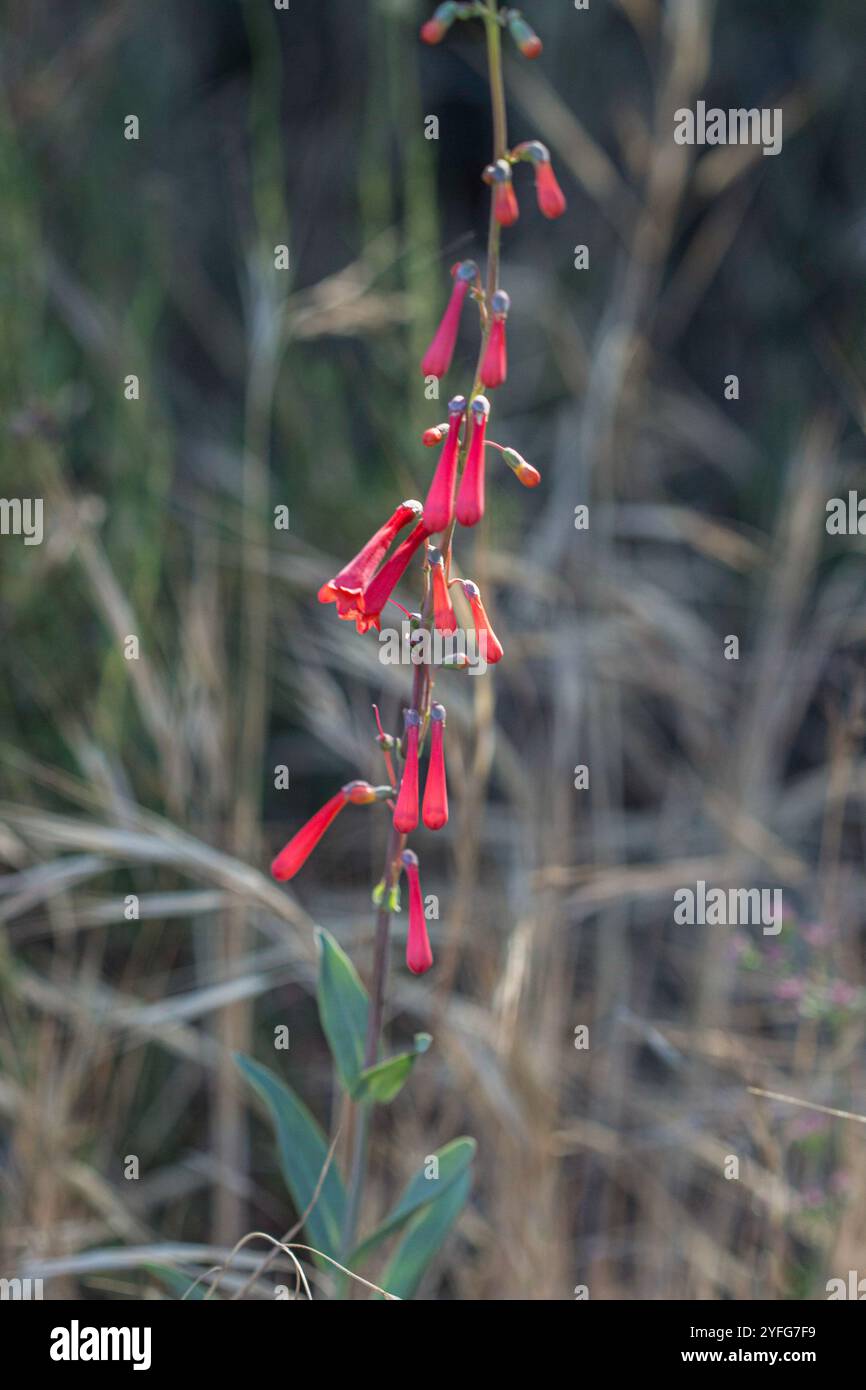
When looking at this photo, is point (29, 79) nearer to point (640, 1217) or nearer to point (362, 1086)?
point (362, 1086)

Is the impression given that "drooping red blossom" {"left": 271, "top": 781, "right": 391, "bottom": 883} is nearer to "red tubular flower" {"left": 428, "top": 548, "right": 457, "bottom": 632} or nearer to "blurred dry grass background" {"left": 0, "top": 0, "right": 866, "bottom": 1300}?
"red tubular flower" {"left": 428, "top": 548, "right": 457, "bottom": 632}

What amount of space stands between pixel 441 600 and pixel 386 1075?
2.08ft

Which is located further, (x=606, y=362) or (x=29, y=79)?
(x=29, y=79)

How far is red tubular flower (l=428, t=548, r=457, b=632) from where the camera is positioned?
1477mm

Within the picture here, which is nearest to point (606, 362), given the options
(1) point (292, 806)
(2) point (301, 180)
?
(1) point (292, 806)

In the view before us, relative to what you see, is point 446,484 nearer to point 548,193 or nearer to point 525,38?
point 548,193

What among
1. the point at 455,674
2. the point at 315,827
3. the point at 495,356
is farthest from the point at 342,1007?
the point at 455,674

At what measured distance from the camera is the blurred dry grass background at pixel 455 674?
246 cm

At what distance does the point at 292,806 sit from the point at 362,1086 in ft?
5.91

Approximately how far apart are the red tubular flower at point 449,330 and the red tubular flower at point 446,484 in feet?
0.25

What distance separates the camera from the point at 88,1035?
2508mm

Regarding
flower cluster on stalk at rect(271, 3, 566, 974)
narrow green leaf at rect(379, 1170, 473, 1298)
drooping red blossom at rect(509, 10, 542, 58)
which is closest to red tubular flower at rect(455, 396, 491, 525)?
flower cluster on stalk at rect(271, 3, 566, 974)

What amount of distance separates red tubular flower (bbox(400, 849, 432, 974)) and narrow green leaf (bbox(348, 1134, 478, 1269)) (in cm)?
32

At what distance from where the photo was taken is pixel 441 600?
4.87 feet
